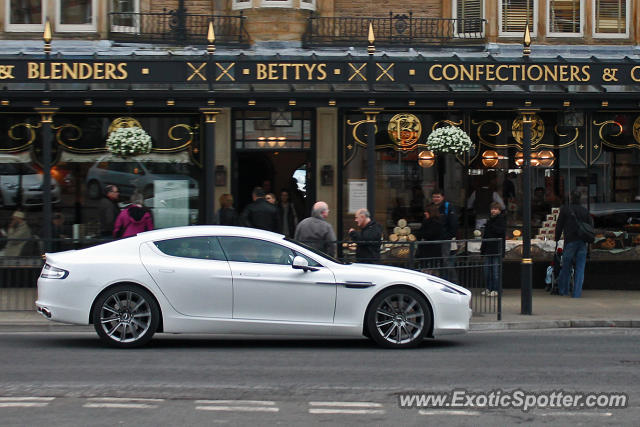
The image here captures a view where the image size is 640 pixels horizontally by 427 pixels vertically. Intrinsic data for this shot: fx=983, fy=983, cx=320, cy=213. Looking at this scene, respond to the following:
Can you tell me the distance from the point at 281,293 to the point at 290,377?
5.99 ft

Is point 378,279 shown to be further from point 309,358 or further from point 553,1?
point 553,1

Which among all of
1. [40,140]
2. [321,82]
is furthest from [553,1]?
[40,140]

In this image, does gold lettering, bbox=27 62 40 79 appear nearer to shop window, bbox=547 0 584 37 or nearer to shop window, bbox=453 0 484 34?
shop window, bbox=453 0 484 34

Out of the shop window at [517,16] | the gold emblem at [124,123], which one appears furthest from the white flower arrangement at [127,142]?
the shop window at [517,16]

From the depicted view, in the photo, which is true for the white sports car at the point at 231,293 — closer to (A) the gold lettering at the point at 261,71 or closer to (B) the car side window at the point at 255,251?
(B) the car side window at the point at 255,251

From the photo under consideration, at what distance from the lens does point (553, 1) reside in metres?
19.7

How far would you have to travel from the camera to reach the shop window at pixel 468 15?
19.4m

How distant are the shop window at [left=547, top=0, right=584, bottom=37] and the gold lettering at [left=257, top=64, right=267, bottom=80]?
6.69m

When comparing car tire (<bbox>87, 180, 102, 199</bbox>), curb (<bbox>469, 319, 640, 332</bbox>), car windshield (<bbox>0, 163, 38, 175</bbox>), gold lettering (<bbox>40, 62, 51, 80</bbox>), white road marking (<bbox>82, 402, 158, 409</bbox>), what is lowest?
curb (<bbox>469, 319, 640, 332</bbox>)

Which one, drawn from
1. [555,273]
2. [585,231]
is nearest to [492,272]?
[585,231]

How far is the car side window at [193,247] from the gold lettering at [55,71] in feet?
18.0

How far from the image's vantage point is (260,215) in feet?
55.6

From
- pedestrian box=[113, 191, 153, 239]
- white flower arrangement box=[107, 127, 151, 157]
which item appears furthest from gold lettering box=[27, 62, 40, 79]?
pedestrian box=[113, 191, 153, 239]

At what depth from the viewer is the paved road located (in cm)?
790
